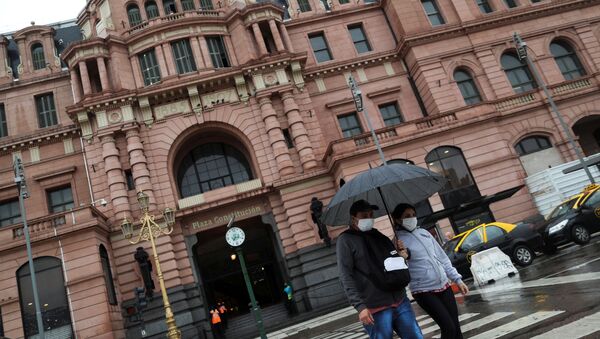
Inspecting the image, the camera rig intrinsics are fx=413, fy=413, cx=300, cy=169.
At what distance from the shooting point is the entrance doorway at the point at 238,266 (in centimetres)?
2643

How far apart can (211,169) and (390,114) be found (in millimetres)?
12261

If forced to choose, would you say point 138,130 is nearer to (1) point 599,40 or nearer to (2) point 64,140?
(2) point 64,140

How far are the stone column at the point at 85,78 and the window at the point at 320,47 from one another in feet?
47.4

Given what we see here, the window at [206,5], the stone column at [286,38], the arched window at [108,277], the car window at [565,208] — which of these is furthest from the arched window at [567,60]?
the arched window at [108,277]

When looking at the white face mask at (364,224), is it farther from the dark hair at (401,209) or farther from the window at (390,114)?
the window at (390,114)

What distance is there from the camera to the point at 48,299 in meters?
19.1

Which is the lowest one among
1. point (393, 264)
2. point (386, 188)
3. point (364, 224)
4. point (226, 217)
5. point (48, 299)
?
point (393, 264)

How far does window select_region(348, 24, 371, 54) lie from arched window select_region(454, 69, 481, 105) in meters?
6.34

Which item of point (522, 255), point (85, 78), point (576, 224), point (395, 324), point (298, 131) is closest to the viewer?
point (395, 324)

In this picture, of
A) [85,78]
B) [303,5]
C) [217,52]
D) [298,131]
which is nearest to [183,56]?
[217,52]

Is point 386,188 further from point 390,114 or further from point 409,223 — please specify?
point 390,114

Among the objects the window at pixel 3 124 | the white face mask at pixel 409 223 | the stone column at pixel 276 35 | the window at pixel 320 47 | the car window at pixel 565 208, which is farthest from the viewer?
the window at pixel 320 47

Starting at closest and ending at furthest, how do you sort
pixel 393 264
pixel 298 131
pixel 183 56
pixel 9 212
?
pixel 393 264
pixel 9 212
pixel 298 131
pixel 183 56

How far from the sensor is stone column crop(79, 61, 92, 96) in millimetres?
24234
